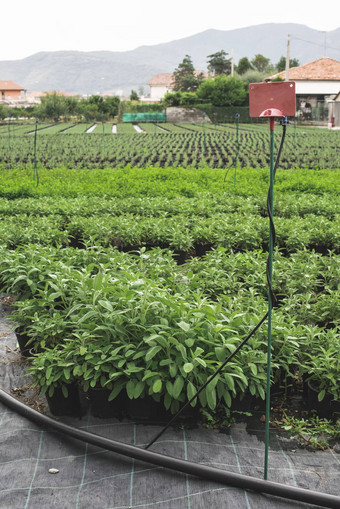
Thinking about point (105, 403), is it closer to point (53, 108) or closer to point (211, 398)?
point (211, 398)

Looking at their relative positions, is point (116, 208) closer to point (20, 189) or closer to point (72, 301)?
point (20, 189)

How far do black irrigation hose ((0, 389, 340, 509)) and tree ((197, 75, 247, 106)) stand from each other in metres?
51.2

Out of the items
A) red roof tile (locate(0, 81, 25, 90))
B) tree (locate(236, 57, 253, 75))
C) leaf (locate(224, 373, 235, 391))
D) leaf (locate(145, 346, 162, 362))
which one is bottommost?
leaf (locate(224, 373, 235, 391))

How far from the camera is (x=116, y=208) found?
26.6ft

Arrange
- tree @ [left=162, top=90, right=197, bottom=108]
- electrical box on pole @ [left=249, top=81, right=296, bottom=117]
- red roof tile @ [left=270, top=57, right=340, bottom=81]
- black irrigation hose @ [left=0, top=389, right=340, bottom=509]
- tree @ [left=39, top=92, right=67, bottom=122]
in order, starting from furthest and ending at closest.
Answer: red roof tile @ [left=270, top=57, right=340, bottom=81] < tree @ [left=39, top=92, right=67, bottom=122] < tree @ [left=162, top=90, right=197, bottom=108] < black irrigation hose @ [left=0, top=389, right=340, bottom=509] < electrical box on pole @ [left=249, top=81, right=296, bottom=117]

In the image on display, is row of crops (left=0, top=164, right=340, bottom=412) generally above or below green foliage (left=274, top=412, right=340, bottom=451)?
above

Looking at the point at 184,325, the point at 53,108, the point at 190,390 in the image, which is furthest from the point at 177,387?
the point at 53,108

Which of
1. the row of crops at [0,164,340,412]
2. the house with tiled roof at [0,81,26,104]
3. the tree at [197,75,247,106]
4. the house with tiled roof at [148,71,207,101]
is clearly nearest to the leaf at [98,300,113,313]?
the row of crops at [0,164,340,412]

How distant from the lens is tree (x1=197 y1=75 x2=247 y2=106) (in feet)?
168

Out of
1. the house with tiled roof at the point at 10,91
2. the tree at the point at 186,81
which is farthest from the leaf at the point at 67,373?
the house with tiled roof at the point at 10,91

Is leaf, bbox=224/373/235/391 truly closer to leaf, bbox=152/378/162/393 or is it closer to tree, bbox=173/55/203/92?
leaf, bbox=152/378/162/393

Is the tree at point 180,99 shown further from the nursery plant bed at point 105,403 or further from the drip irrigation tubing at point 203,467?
the drip irrigation tubing at point 203,467

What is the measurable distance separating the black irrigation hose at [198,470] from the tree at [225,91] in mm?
51192

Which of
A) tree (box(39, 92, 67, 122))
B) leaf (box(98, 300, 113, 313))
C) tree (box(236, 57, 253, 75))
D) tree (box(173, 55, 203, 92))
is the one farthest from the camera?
tree (box(236, 57, 253, 75))
